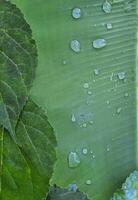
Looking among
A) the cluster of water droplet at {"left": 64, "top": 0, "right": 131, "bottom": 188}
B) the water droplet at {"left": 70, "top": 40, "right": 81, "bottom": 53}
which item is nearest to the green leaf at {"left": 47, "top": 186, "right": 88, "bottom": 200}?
the cluster of water droplet at {"left": 64, "top": 0, "right": 131, "bottom": 188}

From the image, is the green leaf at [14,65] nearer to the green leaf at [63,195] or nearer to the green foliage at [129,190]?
the green leaf at [63,195]

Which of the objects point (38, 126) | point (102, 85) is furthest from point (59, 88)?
point (38, 126)

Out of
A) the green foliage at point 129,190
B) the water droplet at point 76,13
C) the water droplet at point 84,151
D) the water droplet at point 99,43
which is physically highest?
the water droplet at point 76,13

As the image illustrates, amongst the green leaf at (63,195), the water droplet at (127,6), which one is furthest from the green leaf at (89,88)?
the green leaf at (63,195)

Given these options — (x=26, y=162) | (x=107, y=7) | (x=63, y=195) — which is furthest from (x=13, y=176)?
(x=107, y=7)

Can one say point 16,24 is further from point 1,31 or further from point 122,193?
point 122,193

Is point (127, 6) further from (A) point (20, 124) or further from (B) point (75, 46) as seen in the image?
(A) point (20, 124)
